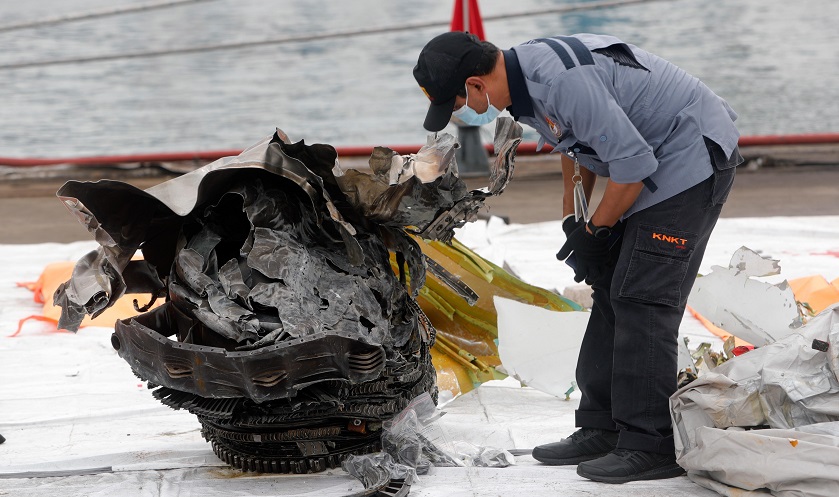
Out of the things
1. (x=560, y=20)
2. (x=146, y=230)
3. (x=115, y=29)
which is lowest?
(x=115, y=29)

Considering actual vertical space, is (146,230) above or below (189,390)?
above

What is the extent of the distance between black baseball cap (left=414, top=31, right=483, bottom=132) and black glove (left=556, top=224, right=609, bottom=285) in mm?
525

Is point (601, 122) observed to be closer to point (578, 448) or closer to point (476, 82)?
point (476, 82)

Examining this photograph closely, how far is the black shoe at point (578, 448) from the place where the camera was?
3.17 metres

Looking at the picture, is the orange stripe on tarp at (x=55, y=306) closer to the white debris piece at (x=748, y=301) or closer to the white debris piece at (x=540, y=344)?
the white debris piece at (x=540, y=344)

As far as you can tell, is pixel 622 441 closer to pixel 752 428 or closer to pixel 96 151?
pixel 752 428

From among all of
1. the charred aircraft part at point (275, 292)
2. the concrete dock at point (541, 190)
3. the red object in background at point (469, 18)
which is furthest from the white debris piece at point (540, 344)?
the red object in background at point (469, 18)

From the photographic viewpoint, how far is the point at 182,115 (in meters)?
14.9

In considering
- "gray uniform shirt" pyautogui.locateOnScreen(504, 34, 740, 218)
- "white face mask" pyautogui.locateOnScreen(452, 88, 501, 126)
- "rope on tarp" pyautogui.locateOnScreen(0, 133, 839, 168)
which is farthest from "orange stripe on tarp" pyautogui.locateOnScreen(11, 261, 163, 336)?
→ "rope on tarp" pyautogui.locateOnScreen(0, 133, 839, 168)

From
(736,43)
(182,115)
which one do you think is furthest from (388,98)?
(736,43)

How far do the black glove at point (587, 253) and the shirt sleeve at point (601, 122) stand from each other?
0.91 feet

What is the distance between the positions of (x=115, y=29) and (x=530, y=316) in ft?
64.0

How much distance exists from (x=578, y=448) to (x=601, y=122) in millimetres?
1032

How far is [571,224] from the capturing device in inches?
125
